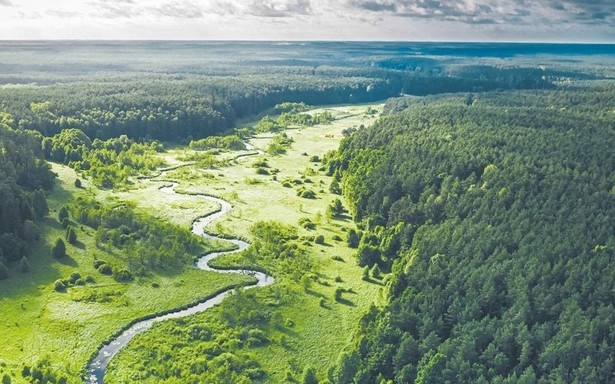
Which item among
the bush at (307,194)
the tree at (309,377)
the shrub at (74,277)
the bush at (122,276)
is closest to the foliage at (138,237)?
the bush at (122,276)

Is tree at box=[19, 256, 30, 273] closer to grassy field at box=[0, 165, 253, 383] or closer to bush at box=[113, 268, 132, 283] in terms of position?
grassy field at box=[0, 165, 253, 383]

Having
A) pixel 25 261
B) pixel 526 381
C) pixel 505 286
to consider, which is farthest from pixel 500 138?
pixel 25 261

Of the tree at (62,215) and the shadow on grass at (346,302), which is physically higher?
the tree at (62,215)

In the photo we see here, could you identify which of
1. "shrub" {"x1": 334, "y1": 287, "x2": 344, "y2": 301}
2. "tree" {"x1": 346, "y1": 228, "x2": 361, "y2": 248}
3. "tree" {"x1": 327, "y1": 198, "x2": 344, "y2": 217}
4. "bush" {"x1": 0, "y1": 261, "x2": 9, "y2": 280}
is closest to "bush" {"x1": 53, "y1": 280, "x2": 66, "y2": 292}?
"bush" {"x1": 0, "y1": 261, "x2": 9, "y2": 280}

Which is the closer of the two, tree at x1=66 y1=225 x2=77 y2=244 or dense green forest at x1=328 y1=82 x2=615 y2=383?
dense green forest at x1=328 y1=82 x2=615 y2=383

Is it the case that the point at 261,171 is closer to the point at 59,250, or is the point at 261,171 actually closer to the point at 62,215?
the point at 62,215

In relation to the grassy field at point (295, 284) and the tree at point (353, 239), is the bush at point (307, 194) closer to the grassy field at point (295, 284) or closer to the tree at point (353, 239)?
the grassy field at point (295, 284)
